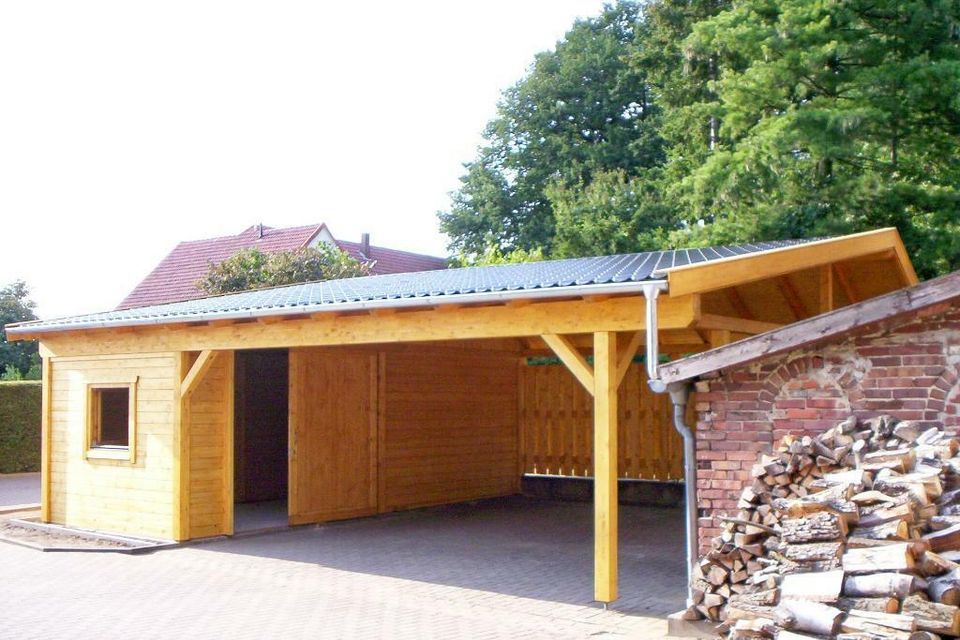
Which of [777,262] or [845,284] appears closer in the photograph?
[777,262]

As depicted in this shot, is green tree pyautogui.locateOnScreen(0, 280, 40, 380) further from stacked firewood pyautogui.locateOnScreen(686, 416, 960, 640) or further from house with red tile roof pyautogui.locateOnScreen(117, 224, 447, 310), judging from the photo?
stacked firewood pyautogui.locateOnScreen(686, 416, 960, 640)

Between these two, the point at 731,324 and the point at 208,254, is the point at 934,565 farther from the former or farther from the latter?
the point at 208,254

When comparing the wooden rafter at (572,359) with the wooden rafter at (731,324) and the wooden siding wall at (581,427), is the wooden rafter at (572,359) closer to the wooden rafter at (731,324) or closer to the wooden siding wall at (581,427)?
the wooden rafter at (731,324)

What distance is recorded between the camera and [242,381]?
601 inches

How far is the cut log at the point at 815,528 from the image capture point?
5992mm

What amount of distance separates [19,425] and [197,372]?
11675mm

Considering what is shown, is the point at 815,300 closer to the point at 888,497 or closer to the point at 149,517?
the point at 888,497

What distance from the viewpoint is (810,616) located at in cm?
568

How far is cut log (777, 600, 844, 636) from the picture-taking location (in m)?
5.56

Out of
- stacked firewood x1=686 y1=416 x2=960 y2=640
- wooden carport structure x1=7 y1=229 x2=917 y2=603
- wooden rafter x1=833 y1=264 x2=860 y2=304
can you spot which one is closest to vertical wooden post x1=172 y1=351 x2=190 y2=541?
wooden carport structure x1=7 y1=229 x2=917 y2=603

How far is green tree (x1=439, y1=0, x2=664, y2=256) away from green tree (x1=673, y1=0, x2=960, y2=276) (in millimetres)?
11253

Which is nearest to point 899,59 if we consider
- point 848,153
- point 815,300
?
point 848,153

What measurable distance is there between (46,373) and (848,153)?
39.6 ft

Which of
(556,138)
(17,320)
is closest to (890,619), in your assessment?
(556,138)
